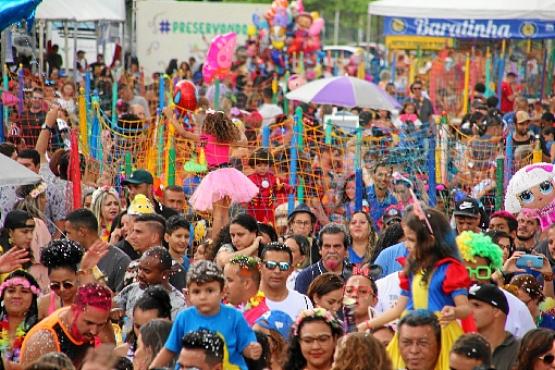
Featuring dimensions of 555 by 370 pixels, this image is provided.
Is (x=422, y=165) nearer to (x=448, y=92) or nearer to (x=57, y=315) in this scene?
(x=57, y=315)

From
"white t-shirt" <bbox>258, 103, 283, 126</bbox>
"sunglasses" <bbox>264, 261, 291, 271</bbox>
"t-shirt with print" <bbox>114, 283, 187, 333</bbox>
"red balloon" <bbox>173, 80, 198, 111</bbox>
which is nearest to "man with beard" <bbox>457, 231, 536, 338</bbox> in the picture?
"sunglasses" <bbox>264, 261, 291, 271</bbox>

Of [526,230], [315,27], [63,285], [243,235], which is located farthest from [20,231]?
[315,27]

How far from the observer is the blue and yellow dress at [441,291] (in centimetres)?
822

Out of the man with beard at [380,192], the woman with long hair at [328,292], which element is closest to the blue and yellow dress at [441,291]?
the woman with long hair at [328,292]

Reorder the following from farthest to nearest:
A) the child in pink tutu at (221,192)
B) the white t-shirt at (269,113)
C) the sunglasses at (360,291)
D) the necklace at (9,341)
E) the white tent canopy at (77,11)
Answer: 1. the white tent canopy at (77,11)
2. the white t-shirt at (269,113)
3. the child in pink tutu at (221,192)
4. the sunglasses at (360,291)
5. the necklace at (9,341)

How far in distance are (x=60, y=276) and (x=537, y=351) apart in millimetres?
3043

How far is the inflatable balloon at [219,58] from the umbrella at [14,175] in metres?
16.7

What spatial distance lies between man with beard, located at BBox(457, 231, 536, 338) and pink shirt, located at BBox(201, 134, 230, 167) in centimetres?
522

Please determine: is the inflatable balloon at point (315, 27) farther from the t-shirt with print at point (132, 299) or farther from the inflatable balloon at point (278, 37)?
the t-shirt with print at point (132, 299)

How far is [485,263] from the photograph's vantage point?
8977 millimetres

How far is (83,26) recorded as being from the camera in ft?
112

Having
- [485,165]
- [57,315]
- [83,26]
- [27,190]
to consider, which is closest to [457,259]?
[57,315]

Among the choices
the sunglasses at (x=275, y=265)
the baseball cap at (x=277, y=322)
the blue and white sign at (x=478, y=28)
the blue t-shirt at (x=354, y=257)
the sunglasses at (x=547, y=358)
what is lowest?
the blue t-shirt at (x=354, y=257)

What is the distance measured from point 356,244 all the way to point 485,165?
4.43 m
